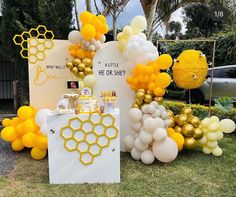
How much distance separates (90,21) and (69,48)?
0.62 metres

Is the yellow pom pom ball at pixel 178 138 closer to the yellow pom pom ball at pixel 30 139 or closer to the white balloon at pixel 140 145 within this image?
the white balloon at pixel 140 145

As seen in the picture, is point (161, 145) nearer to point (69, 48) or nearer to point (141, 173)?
point (141, 173)

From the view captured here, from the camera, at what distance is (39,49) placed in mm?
4434

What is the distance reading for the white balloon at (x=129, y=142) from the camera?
12.9 ft

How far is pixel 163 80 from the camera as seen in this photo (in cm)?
368

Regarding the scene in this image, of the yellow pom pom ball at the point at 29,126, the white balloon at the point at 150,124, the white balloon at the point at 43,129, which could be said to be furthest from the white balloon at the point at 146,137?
the yellow pom pom ball at the point at 29,126

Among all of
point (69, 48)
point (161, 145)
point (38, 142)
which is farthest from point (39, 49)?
point (161, 145)

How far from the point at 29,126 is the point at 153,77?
184 cm

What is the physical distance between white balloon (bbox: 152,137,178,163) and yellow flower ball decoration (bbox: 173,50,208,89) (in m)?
1.09

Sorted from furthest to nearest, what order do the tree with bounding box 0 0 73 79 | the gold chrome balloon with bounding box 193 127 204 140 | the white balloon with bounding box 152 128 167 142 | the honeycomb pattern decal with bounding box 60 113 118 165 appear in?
the tree with bounding box 0 0 73 79
the gold chrome balloon with bounding box 193 127 204 140
the white balloon with bounding box 152 128 167 142
the honeycomb pattern decal with bounding box 60 113 118 165

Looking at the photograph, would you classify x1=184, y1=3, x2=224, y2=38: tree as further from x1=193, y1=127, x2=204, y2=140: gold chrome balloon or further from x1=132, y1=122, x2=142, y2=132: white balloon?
x1=132, y1=122, x2=142, y2=132: white balloon

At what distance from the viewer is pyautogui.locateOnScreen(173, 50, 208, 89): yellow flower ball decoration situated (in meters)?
4.21

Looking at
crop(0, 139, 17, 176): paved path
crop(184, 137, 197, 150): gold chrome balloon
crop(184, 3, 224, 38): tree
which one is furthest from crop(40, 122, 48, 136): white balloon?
crop(184, 3, 224, 38): tree

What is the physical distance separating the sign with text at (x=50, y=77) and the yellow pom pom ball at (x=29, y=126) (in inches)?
24.1
